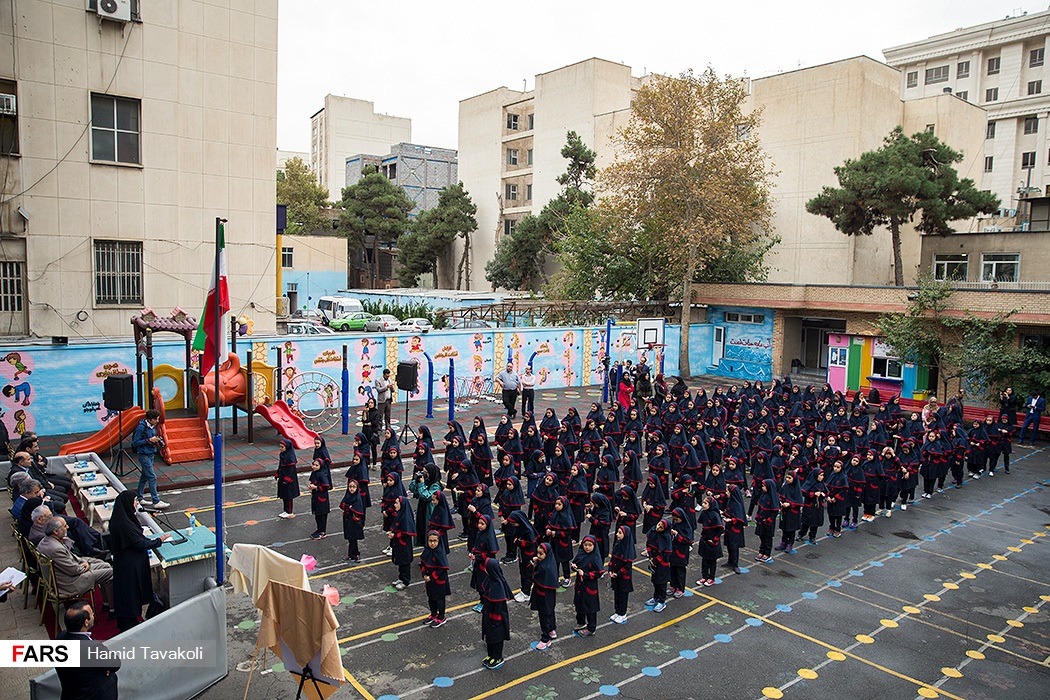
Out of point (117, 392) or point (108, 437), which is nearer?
point (117, 392)

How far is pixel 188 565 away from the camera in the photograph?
8.81 metres

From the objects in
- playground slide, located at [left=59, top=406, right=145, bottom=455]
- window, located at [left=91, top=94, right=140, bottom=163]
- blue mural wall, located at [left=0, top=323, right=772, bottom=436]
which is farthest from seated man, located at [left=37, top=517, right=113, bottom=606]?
window, located at [left=91, top=94, right=140, bottom=163]

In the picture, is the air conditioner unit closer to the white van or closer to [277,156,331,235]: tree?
the white van

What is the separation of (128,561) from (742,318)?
28180mm

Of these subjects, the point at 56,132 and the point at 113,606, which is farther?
the point at 56,132

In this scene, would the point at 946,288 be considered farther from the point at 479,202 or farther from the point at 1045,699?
the point at 479,202

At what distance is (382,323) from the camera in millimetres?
38000

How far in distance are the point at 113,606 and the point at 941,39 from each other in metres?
74.2

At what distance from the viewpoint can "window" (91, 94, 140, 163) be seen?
67.9 feet

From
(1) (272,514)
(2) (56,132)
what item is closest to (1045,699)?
(1) (272,514)

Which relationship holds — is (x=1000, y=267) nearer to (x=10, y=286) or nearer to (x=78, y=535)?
(x=78, y=535)

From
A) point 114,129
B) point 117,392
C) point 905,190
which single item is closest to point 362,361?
point 117,392

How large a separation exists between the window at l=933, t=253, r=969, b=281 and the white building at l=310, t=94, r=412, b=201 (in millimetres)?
64762

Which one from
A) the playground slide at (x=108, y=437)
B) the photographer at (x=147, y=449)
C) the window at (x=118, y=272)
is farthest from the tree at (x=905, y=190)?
the photographer at (x=147, y=449)
